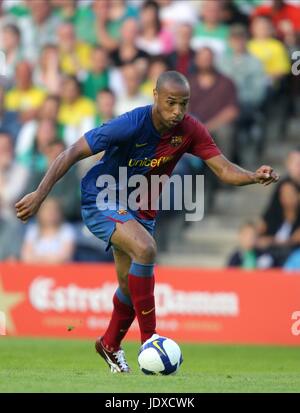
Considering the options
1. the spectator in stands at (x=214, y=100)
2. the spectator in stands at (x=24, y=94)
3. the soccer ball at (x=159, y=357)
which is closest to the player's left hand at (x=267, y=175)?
the soccer ball at (x=159, y=357)

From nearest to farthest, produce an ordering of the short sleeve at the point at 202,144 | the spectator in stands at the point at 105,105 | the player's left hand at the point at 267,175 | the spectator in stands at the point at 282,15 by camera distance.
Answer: the player's left hand at the point at 267,175
the short sleeve at the point at 202,144
the spectator in stands at the point at 282,15
the spectator in stands at the point at 105,105

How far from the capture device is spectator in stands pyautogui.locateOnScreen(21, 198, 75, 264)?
18312mm

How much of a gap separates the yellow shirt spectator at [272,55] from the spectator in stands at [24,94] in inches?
164

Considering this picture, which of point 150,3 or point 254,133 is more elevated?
point 150,3

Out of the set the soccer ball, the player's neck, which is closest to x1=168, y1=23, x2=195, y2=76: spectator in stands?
the player's neck

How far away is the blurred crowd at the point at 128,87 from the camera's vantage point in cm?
1820

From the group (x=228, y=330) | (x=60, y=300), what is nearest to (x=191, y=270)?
(x=228, y=330)

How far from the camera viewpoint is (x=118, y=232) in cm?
894

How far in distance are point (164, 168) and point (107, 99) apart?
9665 millimetres

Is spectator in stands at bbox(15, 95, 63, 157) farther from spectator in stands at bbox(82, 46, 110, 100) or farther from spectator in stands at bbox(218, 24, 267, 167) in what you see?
spectator in stands at bbox(218, 24, 267, 167)

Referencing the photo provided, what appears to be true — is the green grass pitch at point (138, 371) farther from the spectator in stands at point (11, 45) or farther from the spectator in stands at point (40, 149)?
the spectator in stands at point (11, 45)

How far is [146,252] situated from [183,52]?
10558 mm

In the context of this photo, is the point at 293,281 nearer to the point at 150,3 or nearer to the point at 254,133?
the point at 254,133

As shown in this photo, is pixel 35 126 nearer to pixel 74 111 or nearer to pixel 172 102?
pixel 74 111
